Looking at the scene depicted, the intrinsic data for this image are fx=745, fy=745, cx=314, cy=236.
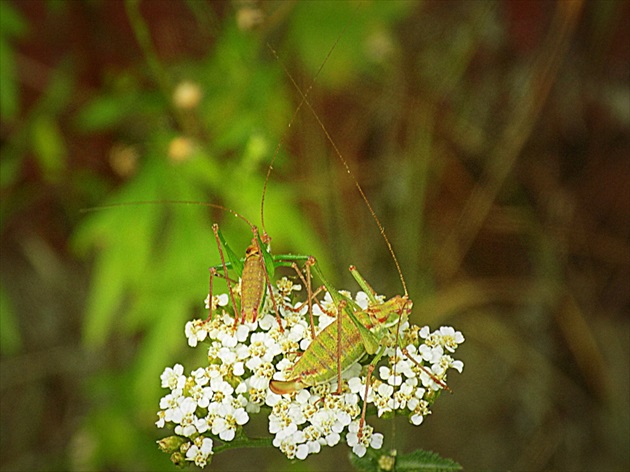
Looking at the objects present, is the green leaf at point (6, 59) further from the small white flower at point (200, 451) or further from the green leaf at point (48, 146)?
the small white flower at point (200, 451)

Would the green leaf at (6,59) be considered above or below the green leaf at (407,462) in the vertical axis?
above

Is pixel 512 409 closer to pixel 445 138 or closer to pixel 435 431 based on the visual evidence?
pixel 435 431

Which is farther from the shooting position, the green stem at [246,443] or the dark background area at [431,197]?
the dark background area at [431,197]

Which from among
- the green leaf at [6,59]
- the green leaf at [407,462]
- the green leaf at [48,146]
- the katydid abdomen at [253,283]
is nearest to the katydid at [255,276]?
the katydid abdomen at [253,283]

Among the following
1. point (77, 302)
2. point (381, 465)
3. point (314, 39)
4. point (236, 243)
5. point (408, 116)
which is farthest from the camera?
point (77, 302)

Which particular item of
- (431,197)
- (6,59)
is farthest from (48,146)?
(431,197)

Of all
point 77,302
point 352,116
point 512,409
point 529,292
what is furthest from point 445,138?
point 77,302

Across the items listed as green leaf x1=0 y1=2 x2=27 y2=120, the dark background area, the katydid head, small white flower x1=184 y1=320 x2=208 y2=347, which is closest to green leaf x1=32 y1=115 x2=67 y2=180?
the dark background area
